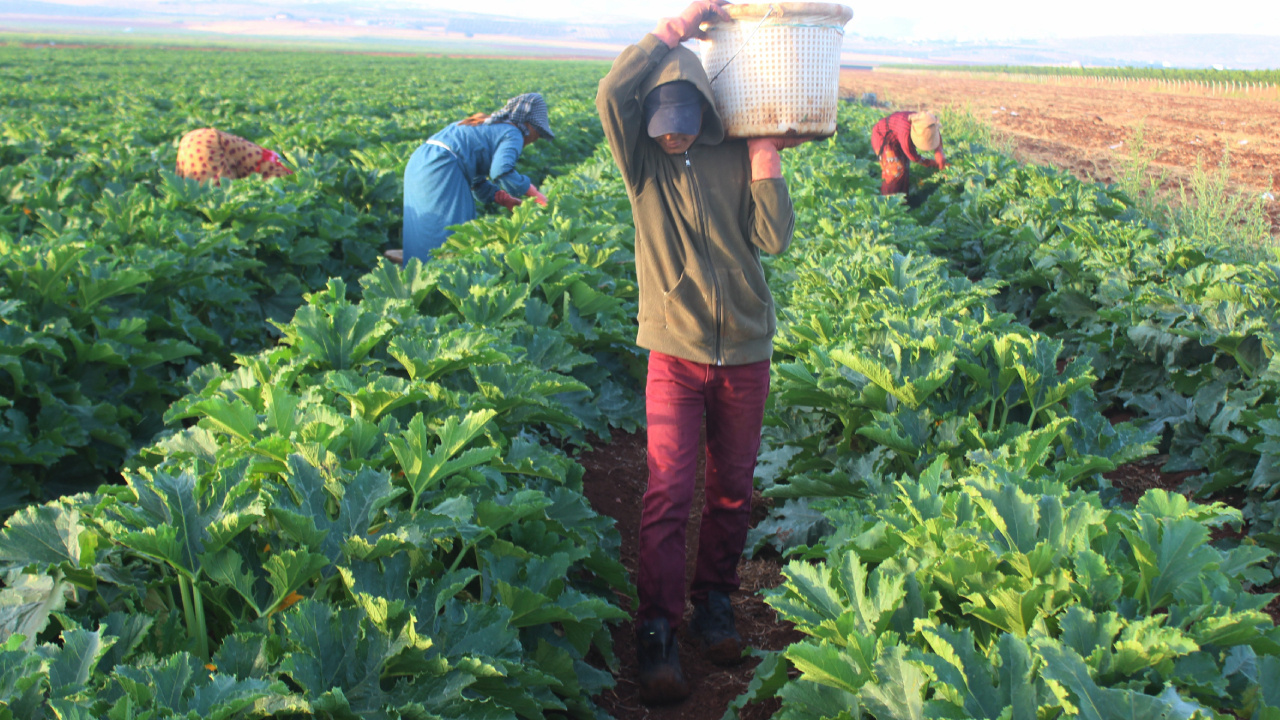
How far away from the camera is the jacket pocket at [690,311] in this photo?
271 cm

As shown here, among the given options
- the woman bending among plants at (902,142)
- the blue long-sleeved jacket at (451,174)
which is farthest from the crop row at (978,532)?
the woman bending among plants at (902,142)

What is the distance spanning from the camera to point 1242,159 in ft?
64.8

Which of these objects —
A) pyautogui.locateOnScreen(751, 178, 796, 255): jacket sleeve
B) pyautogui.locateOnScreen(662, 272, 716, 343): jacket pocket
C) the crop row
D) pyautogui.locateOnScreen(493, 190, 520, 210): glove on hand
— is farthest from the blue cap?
pyautogui.locateOnScreen(493, 190, 520, 210): glove on hand

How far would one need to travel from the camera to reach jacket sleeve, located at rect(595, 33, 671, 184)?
2514mm

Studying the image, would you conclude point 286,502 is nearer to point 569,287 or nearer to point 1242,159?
point 569,287

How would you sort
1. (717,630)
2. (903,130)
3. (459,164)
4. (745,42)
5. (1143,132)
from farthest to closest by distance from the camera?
(1143,132) < (903,130) < (459,164) < (717,630) < (745,42)

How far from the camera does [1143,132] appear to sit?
2625cm

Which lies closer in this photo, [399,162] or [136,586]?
[136,586]

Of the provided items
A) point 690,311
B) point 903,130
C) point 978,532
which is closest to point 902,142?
point 903,130

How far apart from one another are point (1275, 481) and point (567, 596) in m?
3.39

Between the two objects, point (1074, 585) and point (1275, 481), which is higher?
point (1074, 585)

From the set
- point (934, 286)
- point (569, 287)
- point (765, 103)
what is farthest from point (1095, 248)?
point (765, 103)

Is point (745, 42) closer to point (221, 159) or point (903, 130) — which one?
point (221, 159)

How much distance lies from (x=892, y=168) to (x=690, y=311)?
26.4 ft
